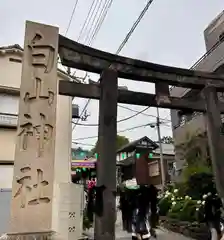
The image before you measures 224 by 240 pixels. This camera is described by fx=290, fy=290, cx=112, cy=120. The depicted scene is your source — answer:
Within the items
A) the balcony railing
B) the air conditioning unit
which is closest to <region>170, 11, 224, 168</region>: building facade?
the air conditioning unit

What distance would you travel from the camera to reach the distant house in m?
9.57

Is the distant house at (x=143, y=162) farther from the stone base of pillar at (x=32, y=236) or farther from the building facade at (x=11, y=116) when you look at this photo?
the stone base of pillar at (x=32, y=236)

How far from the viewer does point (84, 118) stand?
21.4 meters

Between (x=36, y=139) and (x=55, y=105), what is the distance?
784 mm

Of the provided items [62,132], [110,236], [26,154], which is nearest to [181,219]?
[62,132]

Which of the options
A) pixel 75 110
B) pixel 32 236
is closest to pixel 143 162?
pixel 32 236

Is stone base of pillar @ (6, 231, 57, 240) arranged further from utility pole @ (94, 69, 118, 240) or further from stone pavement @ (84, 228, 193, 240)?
stone pavement @ (84, 228, 193, 240)

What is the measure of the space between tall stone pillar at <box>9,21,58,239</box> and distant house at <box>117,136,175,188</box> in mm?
4681

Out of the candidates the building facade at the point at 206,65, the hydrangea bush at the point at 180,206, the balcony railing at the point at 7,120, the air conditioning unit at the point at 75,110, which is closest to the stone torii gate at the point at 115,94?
the hydrangea bush at the point at 180,206

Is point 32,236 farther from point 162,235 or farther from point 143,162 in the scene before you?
point 162,235

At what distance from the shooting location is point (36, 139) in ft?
17.5

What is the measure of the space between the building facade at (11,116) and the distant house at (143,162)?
9.71ft

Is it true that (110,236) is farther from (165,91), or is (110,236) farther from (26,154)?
(165,91)

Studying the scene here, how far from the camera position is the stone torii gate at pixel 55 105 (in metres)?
5.00
